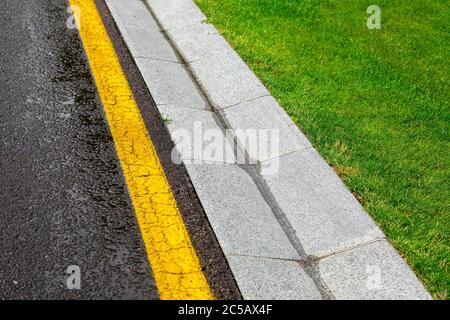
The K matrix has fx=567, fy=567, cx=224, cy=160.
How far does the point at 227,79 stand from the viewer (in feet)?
12.9

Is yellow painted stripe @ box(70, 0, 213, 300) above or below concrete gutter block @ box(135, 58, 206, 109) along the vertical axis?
A: below

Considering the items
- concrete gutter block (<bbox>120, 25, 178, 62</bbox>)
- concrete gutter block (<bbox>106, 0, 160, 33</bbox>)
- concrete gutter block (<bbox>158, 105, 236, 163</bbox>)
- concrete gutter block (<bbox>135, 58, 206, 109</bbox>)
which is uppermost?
concrete gutter block (<bbox>106, 0, 160, 33</bbox>)

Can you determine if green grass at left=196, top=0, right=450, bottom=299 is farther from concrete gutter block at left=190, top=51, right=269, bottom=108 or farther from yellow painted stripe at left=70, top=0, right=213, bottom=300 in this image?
yellow painted stripe at left=70, top=0, right=213, bottom=300

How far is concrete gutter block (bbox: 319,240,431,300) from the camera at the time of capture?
2369 mm

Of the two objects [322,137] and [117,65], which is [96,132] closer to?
[117,65]

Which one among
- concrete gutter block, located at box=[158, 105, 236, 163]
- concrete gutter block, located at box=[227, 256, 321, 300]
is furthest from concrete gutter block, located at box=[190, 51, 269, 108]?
concrete gutter block, located at box=[227, 256, 321, 300]

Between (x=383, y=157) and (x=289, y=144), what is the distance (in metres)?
0.54

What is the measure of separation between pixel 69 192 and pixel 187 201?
58 centimetres

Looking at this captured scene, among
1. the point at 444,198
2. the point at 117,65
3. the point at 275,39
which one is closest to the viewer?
the point at 444,198

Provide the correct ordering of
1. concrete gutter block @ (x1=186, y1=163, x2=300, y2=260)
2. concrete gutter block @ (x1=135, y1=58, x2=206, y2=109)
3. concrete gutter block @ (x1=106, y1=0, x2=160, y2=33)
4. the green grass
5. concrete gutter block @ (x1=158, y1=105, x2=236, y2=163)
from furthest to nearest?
concrete gutter block @ (x1=106, y1=0, x2=160, y2=33) → concrete gutter block @ (x1=135, y1=58, x2=206, y2=109) → concrete gutter block @ (x1=158, y1=105, x2=236, y2=163) → the green grass → concrete gutter block @ (x1=186, y1=163, x2=300, y2=260)

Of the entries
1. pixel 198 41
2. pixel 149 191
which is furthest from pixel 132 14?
pixel 149 191

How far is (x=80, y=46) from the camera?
429cm

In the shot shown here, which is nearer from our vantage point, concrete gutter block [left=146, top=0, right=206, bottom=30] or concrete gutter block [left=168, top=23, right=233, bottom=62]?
concrete gutter block [left=168, top=23, right=233, bottom=62]

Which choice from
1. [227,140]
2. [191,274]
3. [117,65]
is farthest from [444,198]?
[117,65]
